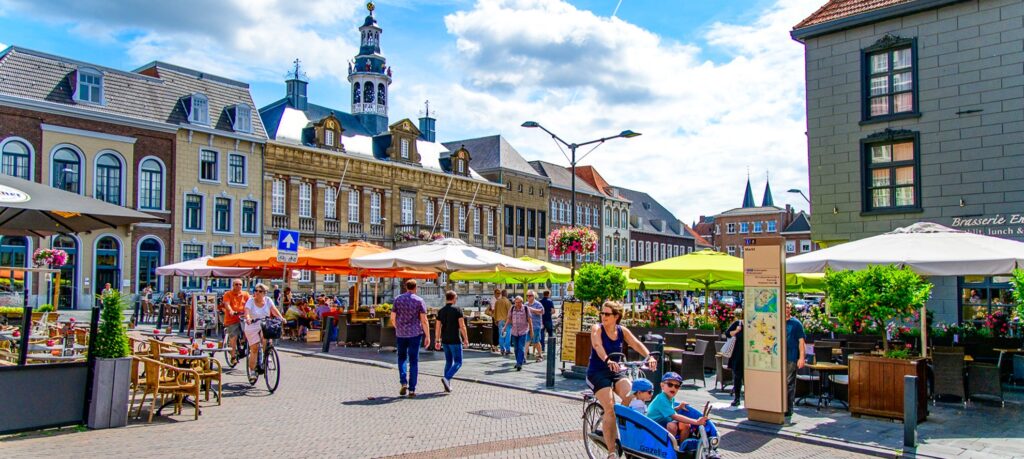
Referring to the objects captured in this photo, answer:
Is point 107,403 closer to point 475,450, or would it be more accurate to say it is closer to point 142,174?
point 475,450

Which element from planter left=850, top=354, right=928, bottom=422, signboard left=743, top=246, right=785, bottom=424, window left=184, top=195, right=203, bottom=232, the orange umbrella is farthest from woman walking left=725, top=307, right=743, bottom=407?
window left=184, top=195, right=203, bottom=232

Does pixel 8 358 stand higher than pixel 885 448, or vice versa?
pixel 8 358

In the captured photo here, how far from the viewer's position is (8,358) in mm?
10656

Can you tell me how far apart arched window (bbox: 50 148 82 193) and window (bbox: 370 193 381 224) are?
56.6 feet

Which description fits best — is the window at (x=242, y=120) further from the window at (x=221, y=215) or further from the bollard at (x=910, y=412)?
the bollard at (x=910, y=412)


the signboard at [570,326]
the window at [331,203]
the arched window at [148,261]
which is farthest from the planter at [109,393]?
the window at [331,203]

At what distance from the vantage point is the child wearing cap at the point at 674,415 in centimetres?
673

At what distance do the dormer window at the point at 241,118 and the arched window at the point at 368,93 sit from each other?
13.1 meters

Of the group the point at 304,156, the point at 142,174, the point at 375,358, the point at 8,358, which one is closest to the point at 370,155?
the point at 304,156

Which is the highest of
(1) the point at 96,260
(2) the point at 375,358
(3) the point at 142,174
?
Answer: (3) the point at 142,174

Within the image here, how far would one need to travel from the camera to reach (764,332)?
33.7 feet

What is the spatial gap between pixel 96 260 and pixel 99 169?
159 inches

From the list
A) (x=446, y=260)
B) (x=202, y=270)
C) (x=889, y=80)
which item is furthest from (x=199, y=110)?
(x=889, y=80)

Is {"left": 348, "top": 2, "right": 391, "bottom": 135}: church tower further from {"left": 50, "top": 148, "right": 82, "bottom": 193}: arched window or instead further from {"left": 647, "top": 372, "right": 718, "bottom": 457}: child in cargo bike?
{"left": 647, "top": 372, "right": 718, "bottom": 457}: child in cargo bike
